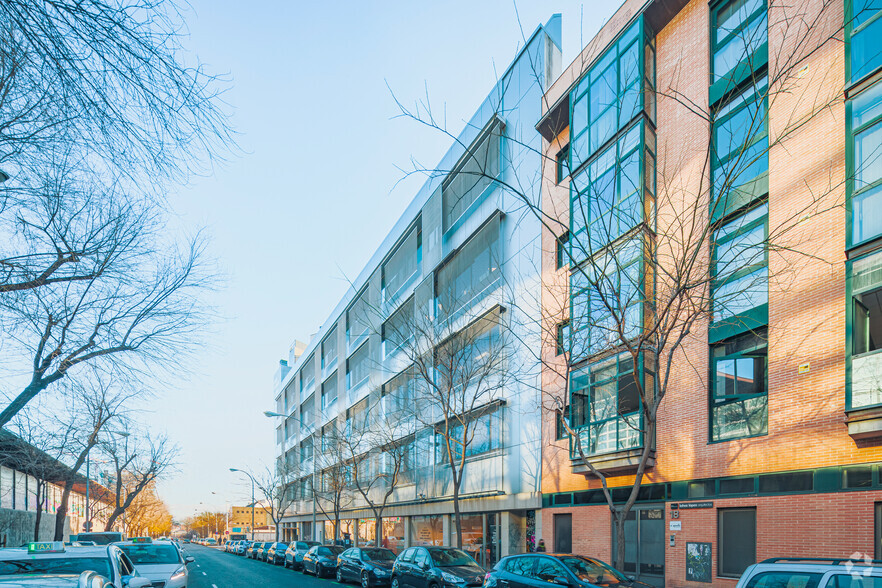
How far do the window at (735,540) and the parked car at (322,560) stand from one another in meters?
17.6

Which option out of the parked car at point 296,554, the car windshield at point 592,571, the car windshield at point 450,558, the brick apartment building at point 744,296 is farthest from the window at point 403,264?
the car windshield at point 592,571

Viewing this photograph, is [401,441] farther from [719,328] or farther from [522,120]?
[719,328]

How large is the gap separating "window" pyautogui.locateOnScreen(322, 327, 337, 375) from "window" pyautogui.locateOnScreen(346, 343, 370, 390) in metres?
5.35

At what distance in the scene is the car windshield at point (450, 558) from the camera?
17766mm

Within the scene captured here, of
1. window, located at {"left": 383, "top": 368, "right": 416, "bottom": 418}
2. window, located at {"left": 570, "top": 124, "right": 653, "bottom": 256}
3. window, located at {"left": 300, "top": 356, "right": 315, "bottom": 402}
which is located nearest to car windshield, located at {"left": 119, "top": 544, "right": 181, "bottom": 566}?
window, located at {"left": 570, "top": 124, "right": 653, "bottom": 256}

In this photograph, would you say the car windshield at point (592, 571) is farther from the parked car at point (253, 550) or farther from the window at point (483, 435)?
the parked car at point (253, 550)

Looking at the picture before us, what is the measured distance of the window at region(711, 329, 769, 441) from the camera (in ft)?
51.7

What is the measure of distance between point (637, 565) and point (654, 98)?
42.7 ft

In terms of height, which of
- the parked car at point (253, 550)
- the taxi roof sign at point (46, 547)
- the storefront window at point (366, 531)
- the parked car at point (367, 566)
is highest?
the taxi roof sign at point (46, 547)

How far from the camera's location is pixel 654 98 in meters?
20.2

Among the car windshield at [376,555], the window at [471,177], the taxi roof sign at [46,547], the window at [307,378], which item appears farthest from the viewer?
the window at [307,378]

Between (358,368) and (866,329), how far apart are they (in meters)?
37.1

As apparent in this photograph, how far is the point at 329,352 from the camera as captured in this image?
58.5 m

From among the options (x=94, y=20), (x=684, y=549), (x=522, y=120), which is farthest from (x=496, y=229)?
(x=94, y=20)
